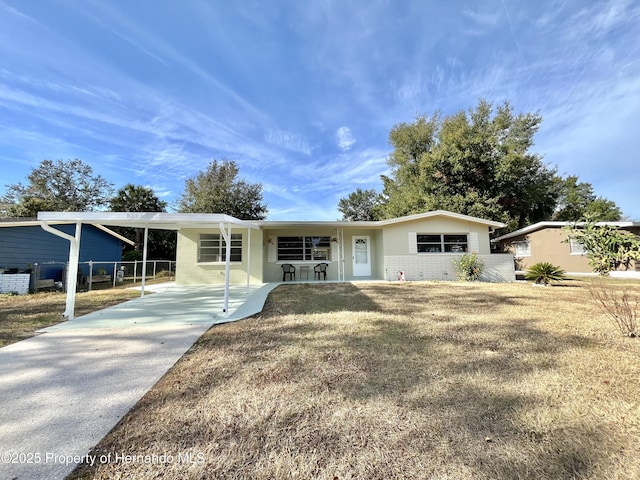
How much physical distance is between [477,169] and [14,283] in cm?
2365

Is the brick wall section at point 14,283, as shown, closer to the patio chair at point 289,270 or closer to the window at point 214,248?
the window at point 214,248

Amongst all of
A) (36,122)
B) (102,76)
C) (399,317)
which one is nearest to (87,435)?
(399,317)

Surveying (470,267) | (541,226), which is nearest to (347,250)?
(470,267)

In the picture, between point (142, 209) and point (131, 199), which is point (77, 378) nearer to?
point (142, 209)

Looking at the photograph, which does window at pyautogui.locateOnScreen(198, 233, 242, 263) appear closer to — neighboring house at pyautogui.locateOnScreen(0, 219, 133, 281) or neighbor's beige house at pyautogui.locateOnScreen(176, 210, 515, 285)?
neighbor's beige house at pyautogui.locateOnScreen(176, 210, 515, 285)

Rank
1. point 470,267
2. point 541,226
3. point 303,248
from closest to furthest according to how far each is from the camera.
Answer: point 470,267 < point 303,248 < point 541,226

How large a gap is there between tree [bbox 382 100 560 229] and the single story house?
7052 millimetres

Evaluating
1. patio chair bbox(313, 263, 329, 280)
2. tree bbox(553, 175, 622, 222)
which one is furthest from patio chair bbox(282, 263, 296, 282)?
tree bbox(553, 175, 622, 222)

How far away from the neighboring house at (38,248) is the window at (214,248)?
4.64 meters

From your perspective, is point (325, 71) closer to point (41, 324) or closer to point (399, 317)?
point (399, 317)

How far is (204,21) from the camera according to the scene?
8375 mm

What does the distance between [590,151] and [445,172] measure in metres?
8.49

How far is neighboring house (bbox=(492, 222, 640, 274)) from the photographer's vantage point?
14.7 metres

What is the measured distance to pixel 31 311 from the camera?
248 inches
